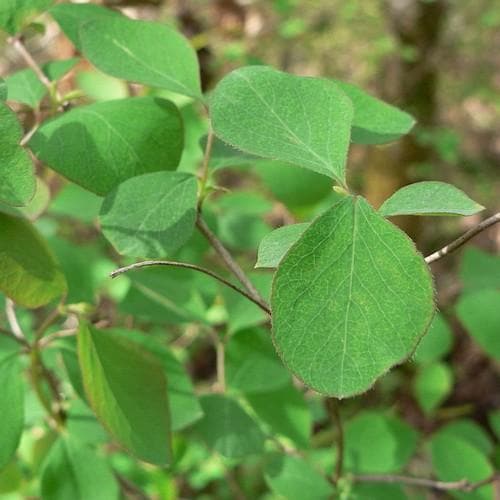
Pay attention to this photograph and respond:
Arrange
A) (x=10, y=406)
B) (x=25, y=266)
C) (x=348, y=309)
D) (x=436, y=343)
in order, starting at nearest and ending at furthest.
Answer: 1. (x=348, y=309)
2. (x=25, y=266)
3. (x=10, y=406)
4. (x=436, y=343)

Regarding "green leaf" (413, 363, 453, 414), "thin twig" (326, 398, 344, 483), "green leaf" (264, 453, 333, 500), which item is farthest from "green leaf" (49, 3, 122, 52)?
"green leaf" (413, 363, 453, 414)

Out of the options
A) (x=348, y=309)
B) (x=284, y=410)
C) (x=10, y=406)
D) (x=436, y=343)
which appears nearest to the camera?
(x=348, y=309)

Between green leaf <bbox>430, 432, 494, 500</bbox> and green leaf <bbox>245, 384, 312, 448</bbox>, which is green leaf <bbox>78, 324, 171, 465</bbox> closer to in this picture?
green leaf <bbox>245, 384, 312, 448</bbox>

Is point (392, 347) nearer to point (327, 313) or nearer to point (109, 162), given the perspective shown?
point (327, 313)

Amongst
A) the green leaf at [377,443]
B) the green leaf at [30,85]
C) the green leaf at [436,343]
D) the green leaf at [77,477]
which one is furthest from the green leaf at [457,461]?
the green leaf at [30,85]

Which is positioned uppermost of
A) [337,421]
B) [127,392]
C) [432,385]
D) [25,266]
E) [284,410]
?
[25,266]

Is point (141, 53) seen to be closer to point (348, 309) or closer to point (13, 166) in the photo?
point (13, 166)

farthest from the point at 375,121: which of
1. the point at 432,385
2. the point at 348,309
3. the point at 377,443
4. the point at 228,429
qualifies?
the point at 432,385
